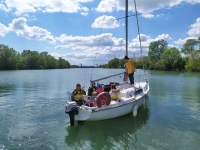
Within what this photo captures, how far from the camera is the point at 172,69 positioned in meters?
84.7

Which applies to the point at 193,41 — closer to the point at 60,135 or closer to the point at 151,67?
the point at 151,67

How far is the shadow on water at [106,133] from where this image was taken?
7931mm

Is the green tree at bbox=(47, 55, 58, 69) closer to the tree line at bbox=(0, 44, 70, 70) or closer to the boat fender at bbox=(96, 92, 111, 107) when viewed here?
→ the tree line at bbox=(0, 44, 70, 70)

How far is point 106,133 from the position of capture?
9062 mm

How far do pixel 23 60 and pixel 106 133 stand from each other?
104 m

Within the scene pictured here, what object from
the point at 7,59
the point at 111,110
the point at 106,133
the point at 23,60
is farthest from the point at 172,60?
the point at 106,133

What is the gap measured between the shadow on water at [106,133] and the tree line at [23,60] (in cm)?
8737

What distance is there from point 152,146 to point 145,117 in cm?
419

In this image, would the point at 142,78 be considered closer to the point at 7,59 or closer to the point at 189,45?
the point at 189,45

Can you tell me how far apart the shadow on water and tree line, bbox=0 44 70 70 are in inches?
3440

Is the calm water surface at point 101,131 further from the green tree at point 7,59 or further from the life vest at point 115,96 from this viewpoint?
the green tree at point 7,59

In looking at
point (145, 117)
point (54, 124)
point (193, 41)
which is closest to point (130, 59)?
point (145, 117)

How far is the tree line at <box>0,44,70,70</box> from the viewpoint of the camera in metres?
88.2

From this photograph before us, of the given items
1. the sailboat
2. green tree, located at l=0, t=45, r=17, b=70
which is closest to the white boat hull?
the sailboat
